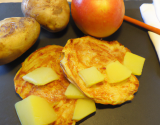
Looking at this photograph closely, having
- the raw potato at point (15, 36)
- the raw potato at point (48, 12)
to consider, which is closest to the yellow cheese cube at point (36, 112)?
the raw potato at point (15, 36)

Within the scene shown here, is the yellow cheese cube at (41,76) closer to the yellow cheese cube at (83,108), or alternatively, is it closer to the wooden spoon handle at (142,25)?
Answer: the yellow cheese cube at (83,108)

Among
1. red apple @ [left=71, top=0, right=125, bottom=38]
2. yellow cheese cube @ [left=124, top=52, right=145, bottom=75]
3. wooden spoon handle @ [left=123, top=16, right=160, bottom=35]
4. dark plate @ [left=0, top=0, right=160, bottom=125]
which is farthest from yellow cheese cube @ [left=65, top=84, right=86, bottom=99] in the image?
wooden spoon handle @ [left=123, top=16, right=160, bottom=35]

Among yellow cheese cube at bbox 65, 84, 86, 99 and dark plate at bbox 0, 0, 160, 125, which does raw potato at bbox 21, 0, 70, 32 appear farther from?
yellow cheese cube at bbox 65, 84, 86, 99

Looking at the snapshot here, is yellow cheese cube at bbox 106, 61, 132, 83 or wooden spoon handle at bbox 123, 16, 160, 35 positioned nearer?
yellow cheese cube at bbox 106, 61, 132, 83

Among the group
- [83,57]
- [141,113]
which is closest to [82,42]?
[83,57]

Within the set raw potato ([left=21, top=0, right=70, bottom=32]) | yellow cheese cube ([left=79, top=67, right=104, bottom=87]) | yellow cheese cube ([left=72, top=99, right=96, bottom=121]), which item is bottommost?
yellow cheese cube ([left=72, top=99, right=96, bottom=121])

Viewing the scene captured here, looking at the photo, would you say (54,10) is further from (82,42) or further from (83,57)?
(83,57)
